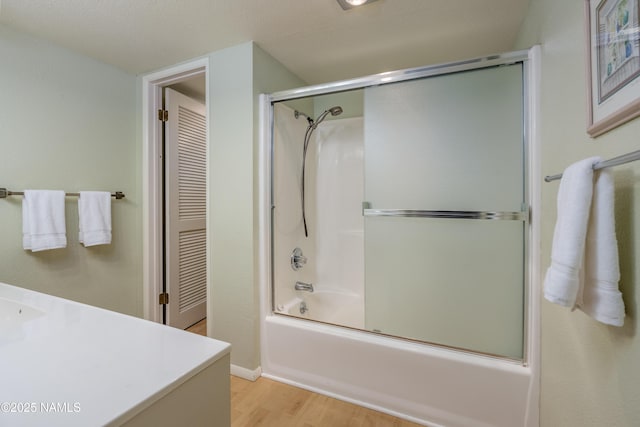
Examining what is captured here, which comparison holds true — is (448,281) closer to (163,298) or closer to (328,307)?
(328,307)

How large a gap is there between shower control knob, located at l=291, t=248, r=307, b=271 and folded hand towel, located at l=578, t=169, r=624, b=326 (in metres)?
1.78

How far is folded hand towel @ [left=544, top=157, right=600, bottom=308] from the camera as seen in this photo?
73 centimetres

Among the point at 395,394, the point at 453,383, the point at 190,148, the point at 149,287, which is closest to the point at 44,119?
the point at 190,148

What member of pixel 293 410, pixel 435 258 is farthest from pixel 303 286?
pixel 435 258

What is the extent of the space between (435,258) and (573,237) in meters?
0.90

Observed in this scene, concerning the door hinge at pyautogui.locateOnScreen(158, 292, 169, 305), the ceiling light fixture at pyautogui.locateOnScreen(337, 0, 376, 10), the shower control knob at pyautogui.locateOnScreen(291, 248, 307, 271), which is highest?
the ceiling light fixture at pyautogui.locateOnScreen(337, 0, 376, 10)

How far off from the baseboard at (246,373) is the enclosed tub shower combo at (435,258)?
75mm

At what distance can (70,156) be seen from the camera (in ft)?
6.21

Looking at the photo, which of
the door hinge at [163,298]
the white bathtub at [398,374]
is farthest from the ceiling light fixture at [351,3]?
the door hinge at [163,298]

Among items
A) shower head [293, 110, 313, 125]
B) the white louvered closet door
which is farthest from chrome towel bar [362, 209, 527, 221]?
the white louvered closet door

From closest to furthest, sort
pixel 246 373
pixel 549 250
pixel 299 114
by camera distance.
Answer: pixel 549 250 → pixel 246 373 → pixel 299 114

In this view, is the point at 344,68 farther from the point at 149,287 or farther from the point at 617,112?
the point at 149,287

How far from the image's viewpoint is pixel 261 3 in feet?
4.83

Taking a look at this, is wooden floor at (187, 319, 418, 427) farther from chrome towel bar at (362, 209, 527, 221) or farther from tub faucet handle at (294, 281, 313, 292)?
chrome towel bar at (362, 209, 527, 221)
